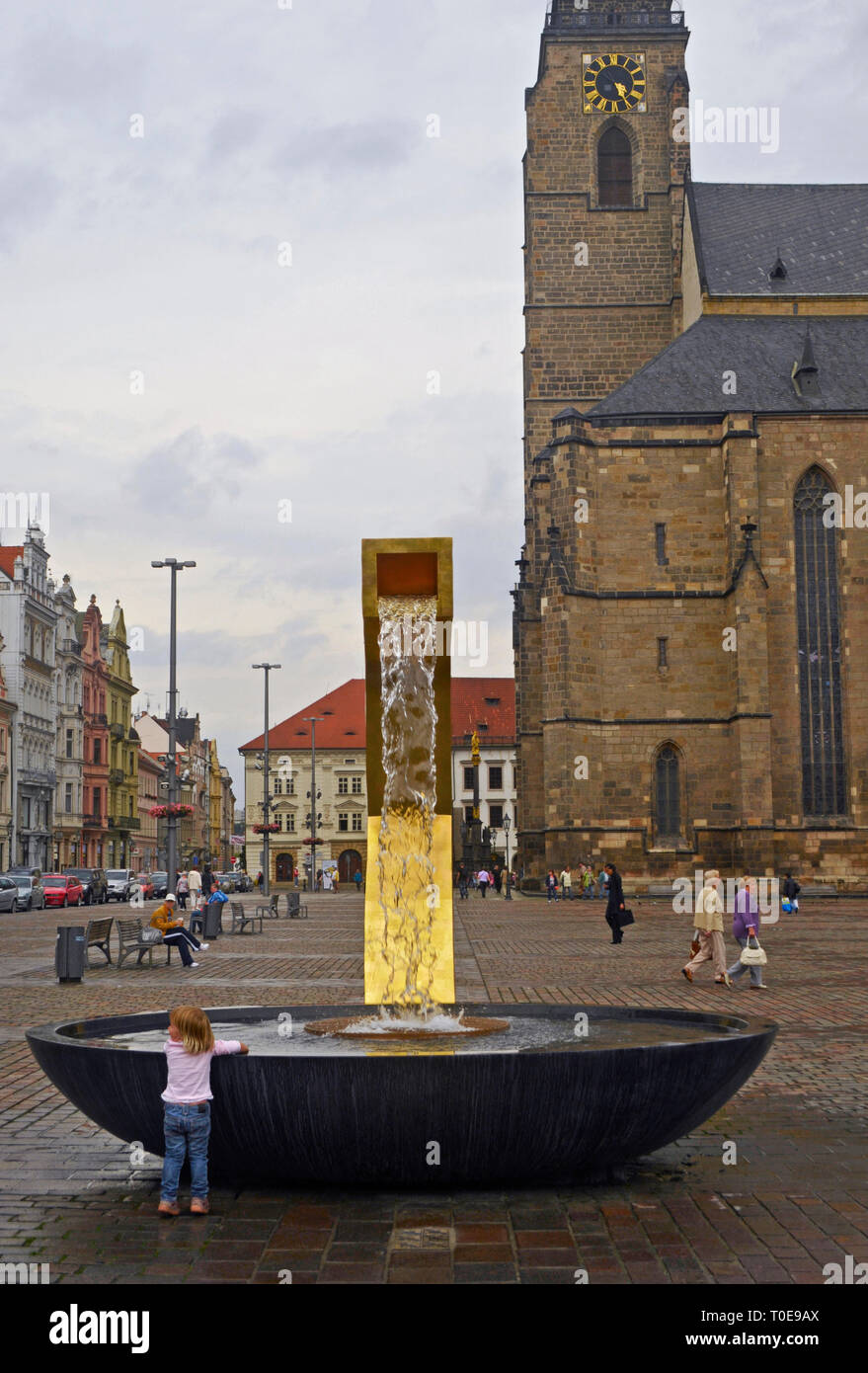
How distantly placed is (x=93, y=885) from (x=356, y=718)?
50.1 metres

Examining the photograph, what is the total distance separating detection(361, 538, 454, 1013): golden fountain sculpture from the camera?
940 centimetres

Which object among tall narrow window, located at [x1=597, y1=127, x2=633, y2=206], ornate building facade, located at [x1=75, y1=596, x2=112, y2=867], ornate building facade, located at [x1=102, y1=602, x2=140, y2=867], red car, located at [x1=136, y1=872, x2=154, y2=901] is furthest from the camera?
ornate building facade, located at [x1=102, y1=602, x2=140, y2=867]

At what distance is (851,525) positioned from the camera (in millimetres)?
47562

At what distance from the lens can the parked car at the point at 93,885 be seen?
56.8 m

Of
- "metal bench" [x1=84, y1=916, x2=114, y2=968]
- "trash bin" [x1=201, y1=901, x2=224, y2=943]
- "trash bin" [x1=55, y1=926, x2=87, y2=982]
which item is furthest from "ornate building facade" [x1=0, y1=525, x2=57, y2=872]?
"trash bin" [x1=55, y1=926, x2=87, y2=982]

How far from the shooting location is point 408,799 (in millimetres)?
9883

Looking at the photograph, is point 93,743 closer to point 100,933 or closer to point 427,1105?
point 100,933

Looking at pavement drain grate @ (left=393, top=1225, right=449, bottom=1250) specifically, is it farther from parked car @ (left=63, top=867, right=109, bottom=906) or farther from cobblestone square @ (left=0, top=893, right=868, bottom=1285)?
parked car @ (left=63, top=867, right=109, bottom=906)

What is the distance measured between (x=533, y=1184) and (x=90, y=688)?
86.2 metres

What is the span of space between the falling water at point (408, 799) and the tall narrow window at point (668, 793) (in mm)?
37228

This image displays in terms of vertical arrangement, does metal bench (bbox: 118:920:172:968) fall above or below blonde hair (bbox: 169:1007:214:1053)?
below

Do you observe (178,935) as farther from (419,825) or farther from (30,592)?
(30,592)

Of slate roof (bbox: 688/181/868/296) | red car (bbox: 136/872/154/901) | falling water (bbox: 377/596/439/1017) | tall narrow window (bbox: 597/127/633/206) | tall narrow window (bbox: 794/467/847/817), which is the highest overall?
tall narrow window (bbox: 597/127/633/206)

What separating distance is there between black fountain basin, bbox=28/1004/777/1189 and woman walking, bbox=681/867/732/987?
10451 millimetres
